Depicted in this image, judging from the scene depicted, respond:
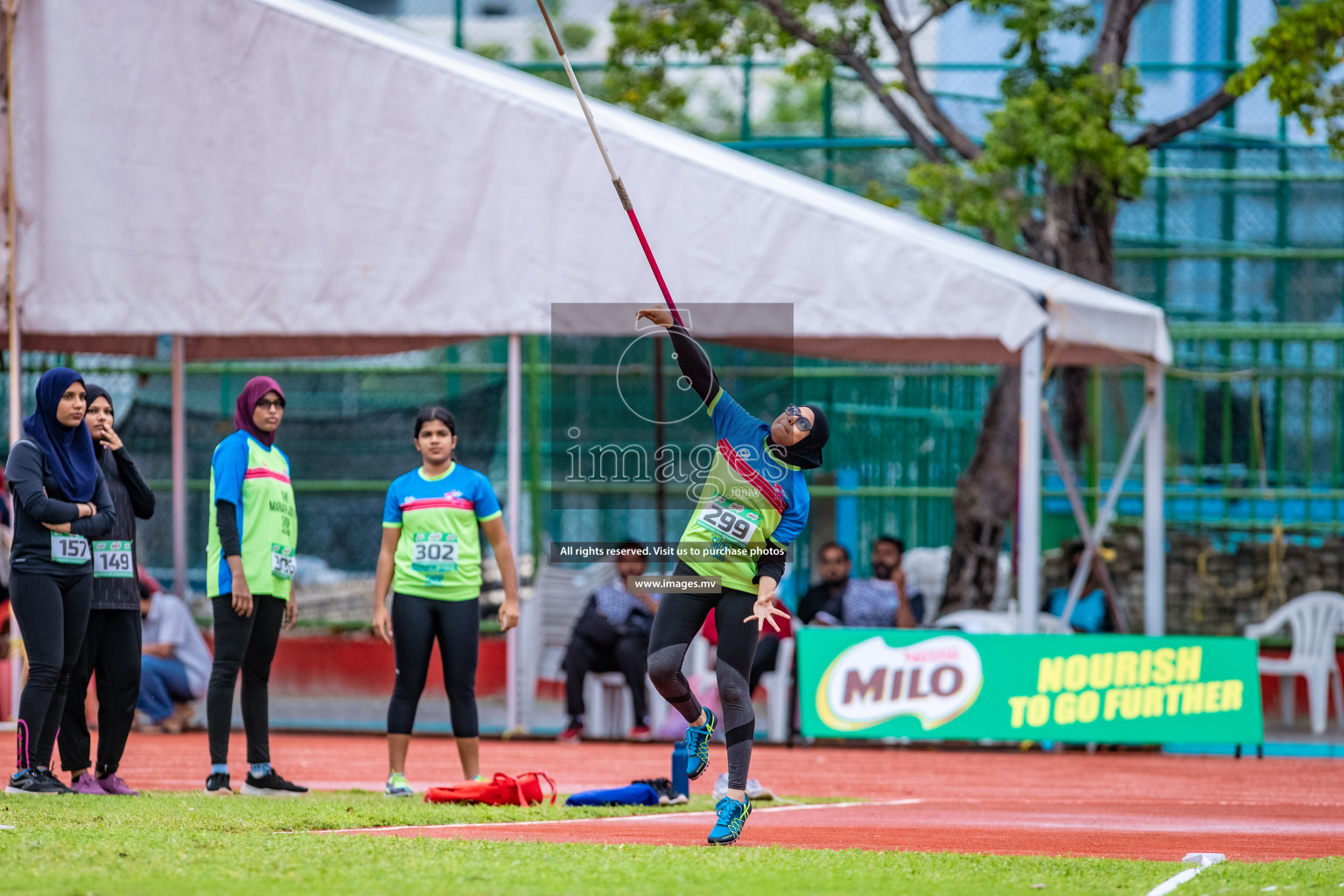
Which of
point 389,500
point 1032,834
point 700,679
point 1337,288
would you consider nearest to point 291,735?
point 700,679

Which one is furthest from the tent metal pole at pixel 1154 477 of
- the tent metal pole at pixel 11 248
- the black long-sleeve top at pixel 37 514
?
the tent metal pole at pixel 11 248

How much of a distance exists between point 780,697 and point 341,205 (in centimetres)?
462

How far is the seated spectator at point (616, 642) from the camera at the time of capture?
12.2 metres

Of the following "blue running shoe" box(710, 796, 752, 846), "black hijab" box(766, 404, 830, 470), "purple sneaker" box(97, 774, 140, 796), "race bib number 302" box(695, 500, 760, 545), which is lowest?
"purple sneaker" box(97, 774, 140, 796)

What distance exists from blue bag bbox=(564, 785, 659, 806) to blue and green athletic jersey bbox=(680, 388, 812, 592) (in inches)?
59.7

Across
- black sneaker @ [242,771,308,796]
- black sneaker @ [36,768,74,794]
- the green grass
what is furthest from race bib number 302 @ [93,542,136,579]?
the green grass

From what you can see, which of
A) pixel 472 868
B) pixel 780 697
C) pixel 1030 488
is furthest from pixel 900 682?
pixel 472 868

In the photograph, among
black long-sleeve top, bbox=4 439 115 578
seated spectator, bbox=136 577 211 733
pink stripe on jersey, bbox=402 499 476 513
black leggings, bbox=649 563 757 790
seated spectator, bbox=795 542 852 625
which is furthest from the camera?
seated spectator, bbox=795 542 852 625

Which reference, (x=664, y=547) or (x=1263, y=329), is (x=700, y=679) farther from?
(x=1263, y=329)

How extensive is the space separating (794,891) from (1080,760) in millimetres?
6902

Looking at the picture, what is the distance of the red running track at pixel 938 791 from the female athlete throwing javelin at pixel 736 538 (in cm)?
59

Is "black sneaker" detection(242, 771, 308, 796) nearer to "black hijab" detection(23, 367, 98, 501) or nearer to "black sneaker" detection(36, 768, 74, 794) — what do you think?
"black sneaker" detection(36, 768, 74, 794)

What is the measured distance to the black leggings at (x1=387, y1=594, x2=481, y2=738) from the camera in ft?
25.7

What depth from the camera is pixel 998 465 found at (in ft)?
46.9
